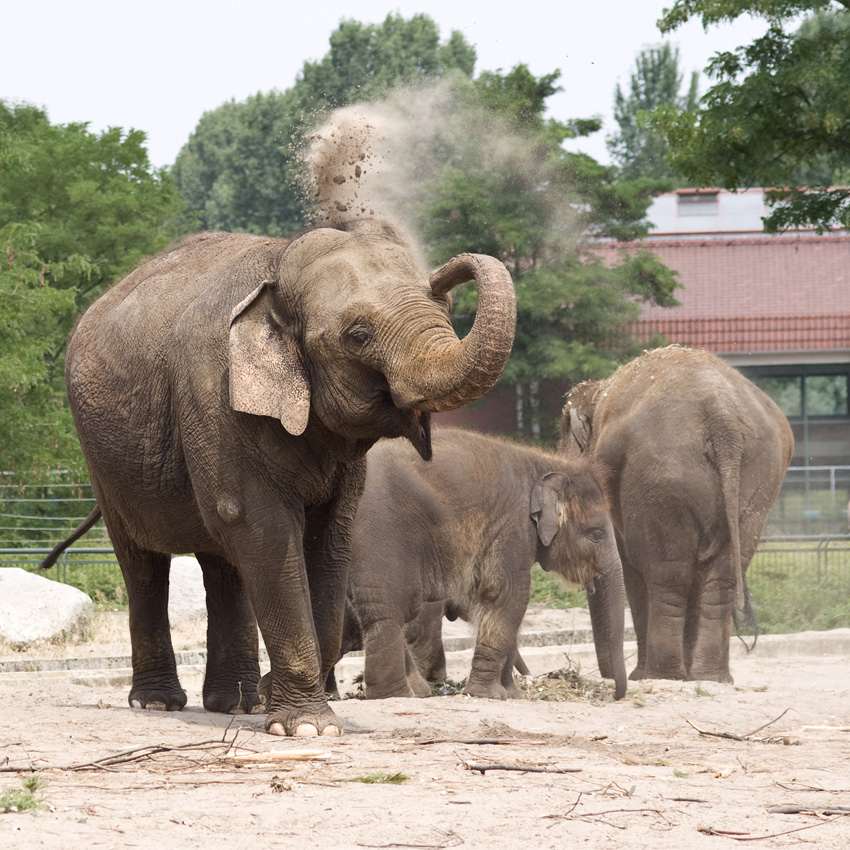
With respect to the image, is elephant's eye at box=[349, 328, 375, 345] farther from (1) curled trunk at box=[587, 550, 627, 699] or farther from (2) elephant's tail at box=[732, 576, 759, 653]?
(2) elephant's tail at box=[732, 576, 759, 653]

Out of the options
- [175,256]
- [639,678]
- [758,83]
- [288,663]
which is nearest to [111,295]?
[175,256]

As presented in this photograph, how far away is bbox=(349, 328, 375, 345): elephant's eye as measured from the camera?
6.38 meters

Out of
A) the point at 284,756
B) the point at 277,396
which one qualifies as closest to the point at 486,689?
the point at 277,396

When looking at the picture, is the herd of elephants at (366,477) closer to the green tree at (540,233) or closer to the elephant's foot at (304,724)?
the elephant's foot at (304,724)

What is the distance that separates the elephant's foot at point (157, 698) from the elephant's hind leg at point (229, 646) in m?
0.17

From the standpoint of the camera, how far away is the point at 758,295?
123ft

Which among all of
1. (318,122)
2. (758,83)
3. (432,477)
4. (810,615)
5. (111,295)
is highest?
(758,83)

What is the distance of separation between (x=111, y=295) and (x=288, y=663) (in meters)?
2.59

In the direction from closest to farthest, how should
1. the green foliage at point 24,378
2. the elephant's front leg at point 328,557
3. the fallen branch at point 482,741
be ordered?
the fallen branch at point 482,741
the elephant's front leg at point 328,557
the green foliage at point 24,378

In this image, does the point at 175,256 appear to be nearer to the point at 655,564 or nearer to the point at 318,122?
the point at 318,122

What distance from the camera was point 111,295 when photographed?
840 centimetres

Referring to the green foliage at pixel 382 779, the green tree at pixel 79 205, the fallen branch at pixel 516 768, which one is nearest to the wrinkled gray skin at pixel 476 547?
the fallen branch at pixel 516 768

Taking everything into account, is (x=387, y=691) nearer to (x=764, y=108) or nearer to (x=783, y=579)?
(x=783, y=579)

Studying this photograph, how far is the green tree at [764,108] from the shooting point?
18578 millimetres
